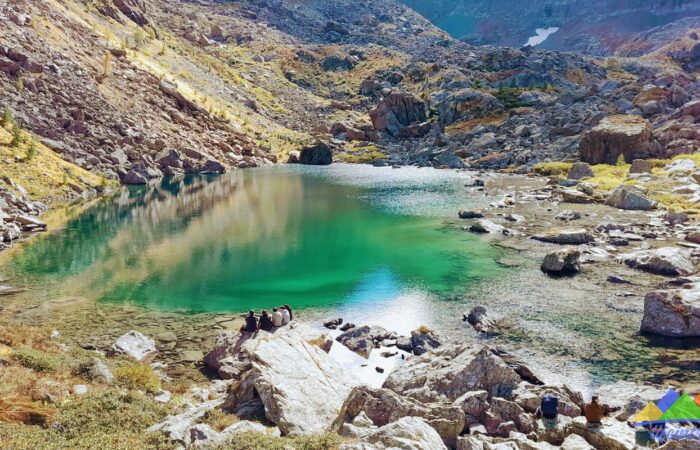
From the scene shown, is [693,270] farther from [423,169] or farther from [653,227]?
[423,169]

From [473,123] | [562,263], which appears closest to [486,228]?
[562,263]

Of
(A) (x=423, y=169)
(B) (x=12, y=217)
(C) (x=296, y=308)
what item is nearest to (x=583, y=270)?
(C) (x=296, y=308)

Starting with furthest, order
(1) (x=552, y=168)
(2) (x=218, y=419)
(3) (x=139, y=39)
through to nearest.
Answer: (3) (x=139, y=39) < (1) (x=552, y=168) < (2) (x=218, y=419)

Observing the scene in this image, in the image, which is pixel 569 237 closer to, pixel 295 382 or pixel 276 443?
pixel 295 382

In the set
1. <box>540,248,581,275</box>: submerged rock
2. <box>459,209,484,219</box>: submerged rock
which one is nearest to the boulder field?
<box>540,248,581,275</box>: submerged rock

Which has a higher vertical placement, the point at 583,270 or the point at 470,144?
the point at 470,144
